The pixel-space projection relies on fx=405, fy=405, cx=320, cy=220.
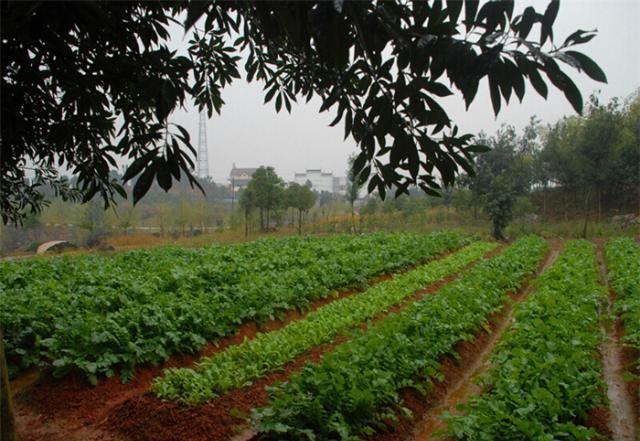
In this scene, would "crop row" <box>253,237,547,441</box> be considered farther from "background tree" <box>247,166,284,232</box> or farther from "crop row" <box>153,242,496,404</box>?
"background tree" <box>247,166,284,232</box>

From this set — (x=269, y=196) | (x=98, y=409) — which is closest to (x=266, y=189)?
(x=269, y=196)

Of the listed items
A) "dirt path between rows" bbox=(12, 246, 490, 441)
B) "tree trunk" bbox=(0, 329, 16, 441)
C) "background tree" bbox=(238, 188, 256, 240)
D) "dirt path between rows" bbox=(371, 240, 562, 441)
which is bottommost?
"dirt path between rows" bbox=(371, 240, 562, 441)

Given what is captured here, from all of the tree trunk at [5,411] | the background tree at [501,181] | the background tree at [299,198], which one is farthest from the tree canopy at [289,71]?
the background tree at [501,181]

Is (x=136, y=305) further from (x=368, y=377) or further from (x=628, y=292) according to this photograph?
(x=628, y=292)

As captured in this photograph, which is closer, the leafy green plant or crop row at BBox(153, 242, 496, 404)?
crop row at BBox(153, 242, 496, 404)

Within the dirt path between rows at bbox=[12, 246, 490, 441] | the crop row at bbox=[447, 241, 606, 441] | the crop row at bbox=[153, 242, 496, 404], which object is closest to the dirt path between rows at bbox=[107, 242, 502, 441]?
the dirt path between rows at bbox=[12, 246, 490, 441]

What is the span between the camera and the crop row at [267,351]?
135 inches

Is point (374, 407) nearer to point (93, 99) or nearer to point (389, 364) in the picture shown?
point (389, 364)

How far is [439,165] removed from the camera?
154 centimetres

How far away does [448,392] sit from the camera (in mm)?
4211

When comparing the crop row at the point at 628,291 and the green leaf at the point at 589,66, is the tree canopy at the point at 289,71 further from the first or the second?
the crop row at the point at 628,291

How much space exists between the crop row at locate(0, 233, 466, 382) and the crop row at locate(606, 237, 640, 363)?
452 cm

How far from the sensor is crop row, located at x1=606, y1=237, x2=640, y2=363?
526 centimetres

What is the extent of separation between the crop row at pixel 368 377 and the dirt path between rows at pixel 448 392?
118 millimetres
